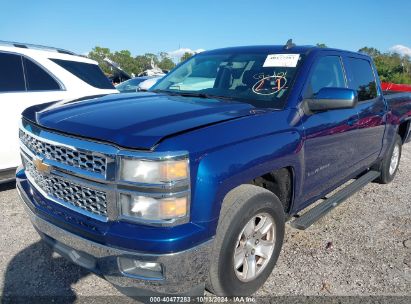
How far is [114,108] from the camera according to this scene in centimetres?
264

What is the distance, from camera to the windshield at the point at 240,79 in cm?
314

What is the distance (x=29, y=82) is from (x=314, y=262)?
3.99 metres

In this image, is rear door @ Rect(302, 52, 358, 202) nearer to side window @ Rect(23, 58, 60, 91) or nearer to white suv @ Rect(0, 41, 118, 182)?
white suv @ Rect(0, 41, 118, 182)

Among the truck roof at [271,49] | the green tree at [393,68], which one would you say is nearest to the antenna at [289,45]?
the truck roof at [271,49]

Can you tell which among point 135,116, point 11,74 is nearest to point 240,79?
point 135,116

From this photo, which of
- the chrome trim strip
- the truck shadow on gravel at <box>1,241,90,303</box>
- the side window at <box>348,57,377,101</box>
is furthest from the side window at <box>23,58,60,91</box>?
the side window at <box>348,57,377,101</box>

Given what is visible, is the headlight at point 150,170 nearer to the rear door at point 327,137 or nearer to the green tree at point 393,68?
the rear door at point 327,137

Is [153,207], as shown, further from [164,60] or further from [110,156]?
[164,60]

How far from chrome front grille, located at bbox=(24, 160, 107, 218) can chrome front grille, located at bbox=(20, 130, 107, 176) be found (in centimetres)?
12

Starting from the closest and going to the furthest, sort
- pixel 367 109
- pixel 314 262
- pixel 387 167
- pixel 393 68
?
1. pixel 314 262
2. pixel 367 109
3. pixel 387 167
4. pixel 393 68

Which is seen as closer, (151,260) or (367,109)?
(151,260)

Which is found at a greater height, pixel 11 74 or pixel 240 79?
pixel 240 79

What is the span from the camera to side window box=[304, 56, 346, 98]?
3.30 meters

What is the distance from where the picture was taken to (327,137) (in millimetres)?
3312
